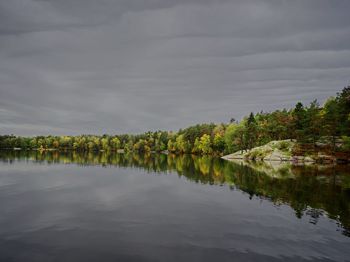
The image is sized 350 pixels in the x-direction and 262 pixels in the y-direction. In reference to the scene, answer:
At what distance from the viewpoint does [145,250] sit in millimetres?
18094

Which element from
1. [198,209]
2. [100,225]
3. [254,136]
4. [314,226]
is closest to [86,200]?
[100,225]

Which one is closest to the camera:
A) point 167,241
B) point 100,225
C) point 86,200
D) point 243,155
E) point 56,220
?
point 167,241

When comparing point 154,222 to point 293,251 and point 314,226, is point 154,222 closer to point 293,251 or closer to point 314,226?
point 293,251

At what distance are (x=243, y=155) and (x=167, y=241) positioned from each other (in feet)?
401

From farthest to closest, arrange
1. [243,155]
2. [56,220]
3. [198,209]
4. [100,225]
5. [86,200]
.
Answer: [243,155] < [86,200] < [198,209] < [56,220] < [100,225]

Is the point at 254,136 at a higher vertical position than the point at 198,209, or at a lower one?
higher

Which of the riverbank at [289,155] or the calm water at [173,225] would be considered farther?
the riverbank at [289,155]

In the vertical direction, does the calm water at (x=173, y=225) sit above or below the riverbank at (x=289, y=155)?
A: below

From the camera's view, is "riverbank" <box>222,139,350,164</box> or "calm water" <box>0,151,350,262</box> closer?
"calm water" <box>0,151,350,262</box>

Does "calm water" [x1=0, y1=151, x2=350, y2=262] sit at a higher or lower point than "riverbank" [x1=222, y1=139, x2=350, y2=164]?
lower

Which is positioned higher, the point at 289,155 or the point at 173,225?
the point at 289,155

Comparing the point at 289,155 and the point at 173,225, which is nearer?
the point at 173,225

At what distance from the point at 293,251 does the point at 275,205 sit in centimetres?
1429

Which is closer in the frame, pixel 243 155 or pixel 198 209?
pixel 198 209
